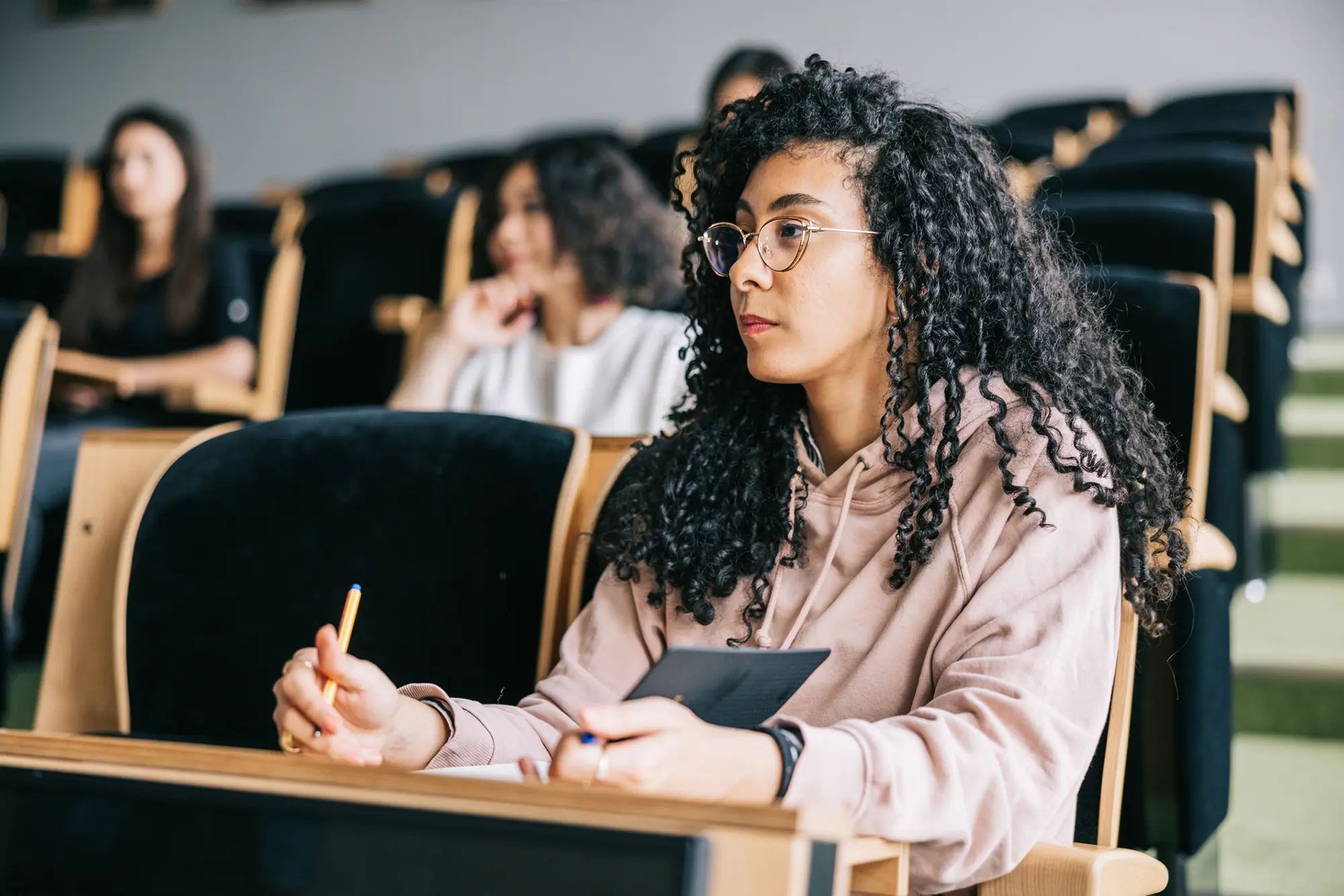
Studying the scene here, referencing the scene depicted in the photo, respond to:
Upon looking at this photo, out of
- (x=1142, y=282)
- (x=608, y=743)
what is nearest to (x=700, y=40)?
(x=1142, y=282)

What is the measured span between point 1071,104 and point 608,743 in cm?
341

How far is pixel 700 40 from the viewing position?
14.5ft

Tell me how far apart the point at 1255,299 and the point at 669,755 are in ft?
4.68

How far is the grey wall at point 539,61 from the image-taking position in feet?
12.5

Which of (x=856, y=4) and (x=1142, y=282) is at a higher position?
(x=856, y=4)

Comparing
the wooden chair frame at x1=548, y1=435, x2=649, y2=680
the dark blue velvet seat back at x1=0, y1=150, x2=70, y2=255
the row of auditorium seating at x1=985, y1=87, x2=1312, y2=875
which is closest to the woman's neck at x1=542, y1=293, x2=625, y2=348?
the row of auditorium seating at x1=985, y1=87, x2=1312, y2=875

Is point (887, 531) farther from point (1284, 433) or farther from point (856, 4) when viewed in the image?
point (856, 4)

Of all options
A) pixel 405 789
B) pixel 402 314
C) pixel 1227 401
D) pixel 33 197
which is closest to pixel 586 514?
pixel 405 789

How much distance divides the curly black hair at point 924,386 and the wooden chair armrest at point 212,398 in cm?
128

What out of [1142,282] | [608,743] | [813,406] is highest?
[1142,282]

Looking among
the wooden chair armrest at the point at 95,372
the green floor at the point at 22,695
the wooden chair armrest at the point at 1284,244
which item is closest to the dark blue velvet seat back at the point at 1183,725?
the wooden chair armrest at the point at 1284,244

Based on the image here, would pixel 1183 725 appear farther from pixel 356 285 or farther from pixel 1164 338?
pixel 356 285

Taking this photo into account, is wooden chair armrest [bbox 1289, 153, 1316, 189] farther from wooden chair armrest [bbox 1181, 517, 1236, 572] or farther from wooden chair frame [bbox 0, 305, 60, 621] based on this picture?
wooden chair frame [bbox 0, 305, 60, 621]

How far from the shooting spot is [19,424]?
155 cm
